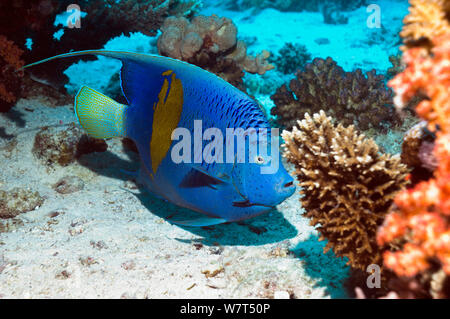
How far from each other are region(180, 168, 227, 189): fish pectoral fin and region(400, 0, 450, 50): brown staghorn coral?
4.73 feet

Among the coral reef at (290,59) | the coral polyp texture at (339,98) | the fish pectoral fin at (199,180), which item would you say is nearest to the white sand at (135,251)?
the fish pectoral fin at (199,180)

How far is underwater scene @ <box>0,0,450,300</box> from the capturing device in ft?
4.57

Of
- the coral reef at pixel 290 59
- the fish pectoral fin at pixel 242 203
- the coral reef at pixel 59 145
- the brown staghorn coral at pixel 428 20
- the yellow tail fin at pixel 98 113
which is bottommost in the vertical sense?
the coral reef at pixel 59 145

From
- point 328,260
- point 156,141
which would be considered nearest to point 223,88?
point 156,141

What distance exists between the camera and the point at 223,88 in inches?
97.6

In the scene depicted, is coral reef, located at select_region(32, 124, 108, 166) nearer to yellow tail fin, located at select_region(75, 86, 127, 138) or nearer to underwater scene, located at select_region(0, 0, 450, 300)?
underwater scene, located at select_region(0, 0, 450, 300)

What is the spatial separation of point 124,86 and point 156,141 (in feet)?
1.97

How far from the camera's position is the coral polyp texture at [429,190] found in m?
1.11

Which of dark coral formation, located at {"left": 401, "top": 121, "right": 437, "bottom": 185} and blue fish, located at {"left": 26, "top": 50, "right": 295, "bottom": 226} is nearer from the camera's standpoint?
dark coral formation, located at {"left": 401, "top": 121, "right": 437, "bottom": 185}

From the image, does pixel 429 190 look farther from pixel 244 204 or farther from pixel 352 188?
pixel 244 204

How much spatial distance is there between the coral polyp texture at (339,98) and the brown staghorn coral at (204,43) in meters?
0.99

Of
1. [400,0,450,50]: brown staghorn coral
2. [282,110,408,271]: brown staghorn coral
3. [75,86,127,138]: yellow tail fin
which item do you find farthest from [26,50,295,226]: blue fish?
[400,0,450,50]: brown staghorn coral

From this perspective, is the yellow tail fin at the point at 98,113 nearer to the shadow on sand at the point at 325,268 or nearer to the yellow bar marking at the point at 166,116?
the yellow bar marking at the point at 166,116

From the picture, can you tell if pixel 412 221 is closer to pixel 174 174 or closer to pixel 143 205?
pixel 174 174
